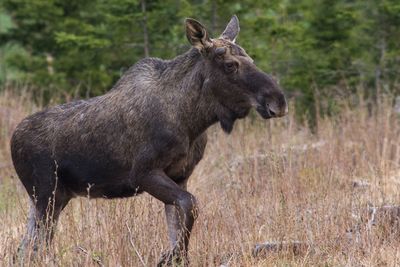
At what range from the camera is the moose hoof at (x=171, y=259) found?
7.52 m

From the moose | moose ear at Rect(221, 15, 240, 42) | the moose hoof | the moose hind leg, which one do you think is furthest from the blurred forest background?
the moose hoof

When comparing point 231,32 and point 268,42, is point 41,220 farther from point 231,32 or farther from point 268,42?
point 268,42

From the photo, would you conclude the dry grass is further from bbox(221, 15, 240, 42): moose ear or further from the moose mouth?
bbox(221, 15, 240, 42): moose ear

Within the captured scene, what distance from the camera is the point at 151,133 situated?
789cm

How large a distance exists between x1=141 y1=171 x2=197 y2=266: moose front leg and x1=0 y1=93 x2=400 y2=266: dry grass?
0.20 m

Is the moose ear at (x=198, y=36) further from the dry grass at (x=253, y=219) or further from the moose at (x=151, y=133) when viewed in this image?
the dry grass at (x=253, y=219)

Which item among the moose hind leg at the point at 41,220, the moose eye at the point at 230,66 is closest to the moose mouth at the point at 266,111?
the moose eye at the point at 230,66

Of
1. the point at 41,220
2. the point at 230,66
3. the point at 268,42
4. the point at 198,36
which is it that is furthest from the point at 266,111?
the point at 268,42

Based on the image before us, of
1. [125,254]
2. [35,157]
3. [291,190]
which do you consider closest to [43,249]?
[125,254]

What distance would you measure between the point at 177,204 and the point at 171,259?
45cm

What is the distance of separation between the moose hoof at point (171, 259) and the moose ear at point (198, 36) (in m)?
1.80

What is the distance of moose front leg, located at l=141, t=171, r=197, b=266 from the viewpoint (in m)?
7.55

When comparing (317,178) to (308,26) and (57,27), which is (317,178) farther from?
(57,27)

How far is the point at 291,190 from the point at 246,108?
5.17 ft
